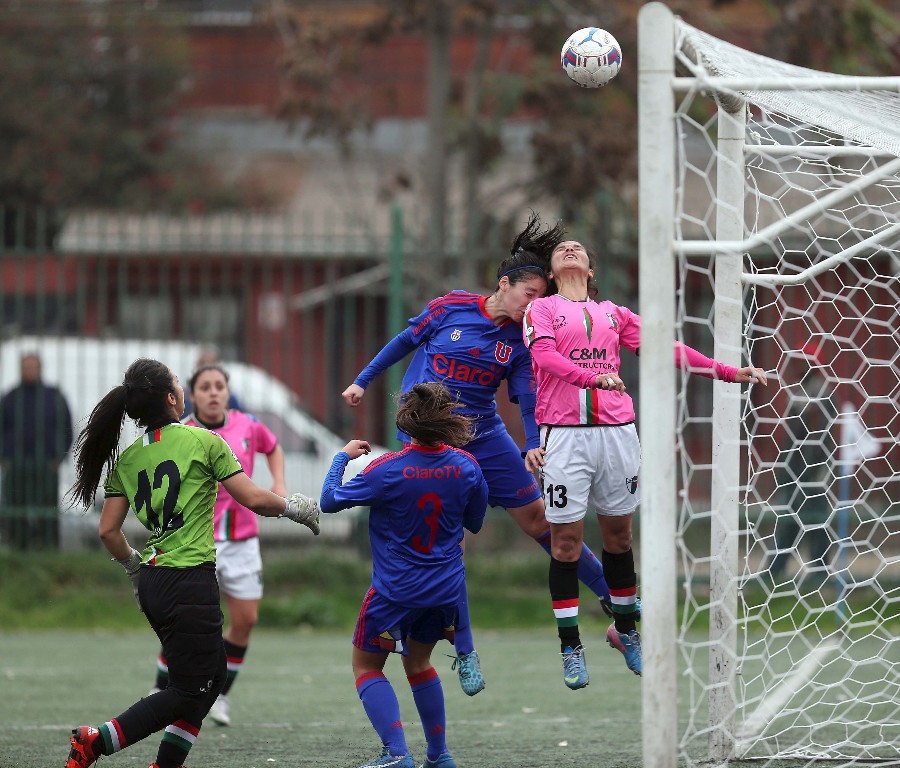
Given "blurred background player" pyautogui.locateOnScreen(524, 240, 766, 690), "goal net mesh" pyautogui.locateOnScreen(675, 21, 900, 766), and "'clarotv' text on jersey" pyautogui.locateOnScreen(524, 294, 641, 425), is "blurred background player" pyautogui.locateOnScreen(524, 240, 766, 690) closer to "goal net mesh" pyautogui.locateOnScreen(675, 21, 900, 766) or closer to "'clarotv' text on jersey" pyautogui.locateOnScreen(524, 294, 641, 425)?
"'clarotv' text on jersey" pyautogui.locateOnScreen(524, 294, 641, 425)

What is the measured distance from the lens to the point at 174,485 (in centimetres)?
580

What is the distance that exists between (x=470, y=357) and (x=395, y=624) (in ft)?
5.15

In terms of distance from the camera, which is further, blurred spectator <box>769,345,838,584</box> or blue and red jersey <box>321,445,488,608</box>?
blurred spectator <box>769,345,838,584</box>

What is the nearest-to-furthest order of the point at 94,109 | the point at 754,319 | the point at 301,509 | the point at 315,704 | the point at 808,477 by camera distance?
the point at 301,509 < the point at 754,319 < the point at 315,704 < the point at 808,477 < the point at 94,109

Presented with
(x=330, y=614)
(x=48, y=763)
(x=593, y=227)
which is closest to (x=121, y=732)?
(x=48, y=763)

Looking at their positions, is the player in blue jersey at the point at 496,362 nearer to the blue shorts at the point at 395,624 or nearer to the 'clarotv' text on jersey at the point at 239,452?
the blue shorts at the point at 395,624

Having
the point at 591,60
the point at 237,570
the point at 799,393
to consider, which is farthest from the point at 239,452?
the point at 799,393

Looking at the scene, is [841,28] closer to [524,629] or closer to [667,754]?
[524,629]

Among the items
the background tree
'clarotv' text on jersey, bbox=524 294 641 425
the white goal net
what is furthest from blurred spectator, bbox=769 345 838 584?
the background tree

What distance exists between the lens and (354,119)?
17.8 meters

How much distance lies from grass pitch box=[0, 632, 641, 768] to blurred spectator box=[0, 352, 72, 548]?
1.22 metres

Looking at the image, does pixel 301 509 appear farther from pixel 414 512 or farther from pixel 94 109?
pixel 94 109

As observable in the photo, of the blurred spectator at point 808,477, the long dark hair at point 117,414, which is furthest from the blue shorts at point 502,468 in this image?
the blurred spectator at point 808,477

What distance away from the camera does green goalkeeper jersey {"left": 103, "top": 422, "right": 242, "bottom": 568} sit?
19.0ft
